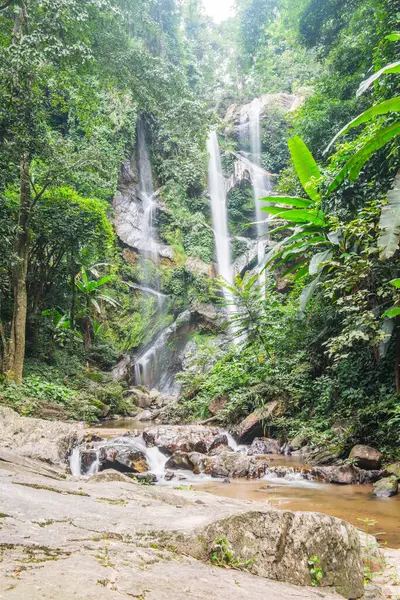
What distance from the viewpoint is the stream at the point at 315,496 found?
4210 millimetres

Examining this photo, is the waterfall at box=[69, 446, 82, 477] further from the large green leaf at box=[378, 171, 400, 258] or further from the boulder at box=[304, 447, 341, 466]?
the large green leaf at box=[378, 171, 400, 258]

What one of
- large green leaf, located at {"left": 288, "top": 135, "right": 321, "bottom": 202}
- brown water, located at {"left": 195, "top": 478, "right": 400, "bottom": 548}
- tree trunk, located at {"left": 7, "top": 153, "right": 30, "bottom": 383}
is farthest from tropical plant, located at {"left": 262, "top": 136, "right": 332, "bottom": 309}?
tree trunk, located at {"left": 7, "top": 153, "right": 30, "bottom": 383}

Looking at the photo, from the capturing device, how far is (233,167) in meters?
26.5

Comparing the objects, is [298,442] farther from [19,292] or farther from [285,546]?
[19,292]

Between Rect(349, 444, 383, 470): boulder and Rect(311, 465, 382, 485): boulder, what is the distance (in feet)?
0.57

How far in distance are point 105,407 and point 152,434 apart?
5396 mm

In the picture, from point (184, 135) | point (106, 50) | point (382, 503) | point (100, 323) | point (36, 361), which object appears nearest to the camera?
point (382, 503)

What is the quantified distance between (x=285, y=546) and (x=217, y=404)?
9.57m

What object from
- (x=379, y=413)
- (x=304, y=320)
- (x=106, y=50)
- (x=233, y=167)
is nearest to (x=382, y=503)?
(x=379, y=413)

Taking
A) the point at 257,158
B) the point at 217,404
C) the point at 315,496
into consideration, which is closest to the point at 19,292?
the point at 217,404

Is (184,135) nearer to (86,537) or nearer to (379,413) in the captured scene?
(379,413)

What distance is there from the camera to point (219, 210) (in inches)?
993

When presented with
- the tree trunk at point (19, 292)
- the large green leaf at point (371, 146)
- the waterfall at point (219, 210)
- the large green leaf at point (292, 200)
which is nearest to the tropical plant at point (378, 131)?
the large green leaf at point (371, 146)

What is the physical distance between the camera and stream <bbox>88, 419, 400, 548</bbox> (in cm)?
421
